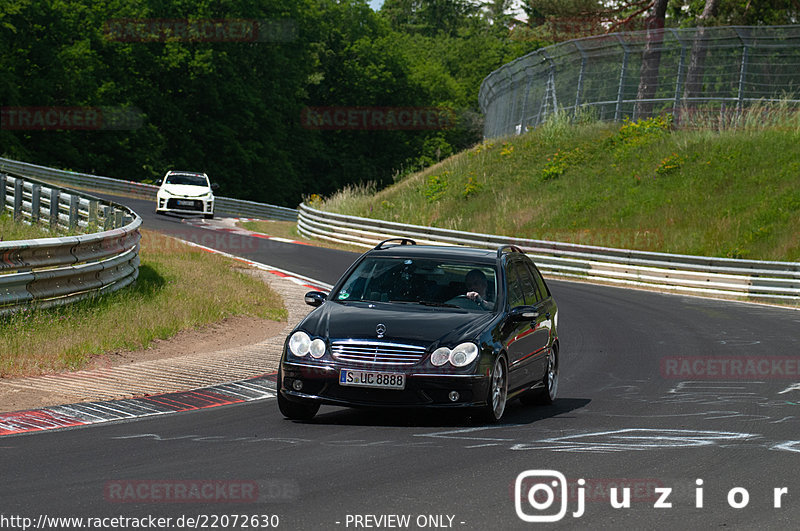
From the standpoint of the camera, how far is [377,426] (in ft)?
30.2

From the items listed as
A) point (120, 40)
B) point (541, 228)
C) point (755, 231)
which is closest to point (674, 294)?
point (755, 231)

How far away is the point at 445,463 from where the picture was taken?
24.6 feet

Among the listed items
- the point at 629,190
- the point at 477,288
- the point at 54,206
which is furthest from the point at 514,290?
the point at 629,190

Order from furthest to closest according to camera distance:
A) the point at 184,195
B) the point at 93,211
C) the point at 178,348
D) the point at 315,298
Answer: the point at 184,195
the point at 93,211
the point at 178,348
the point at 315,298

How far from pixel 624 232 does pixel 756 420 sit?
25436 mm

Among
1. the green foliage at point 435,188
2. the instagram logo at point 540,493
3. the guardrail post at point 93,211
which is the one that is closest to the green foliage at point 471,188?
the green foliage at point 435,188

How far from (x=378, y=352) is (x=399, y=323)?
1.19 feet

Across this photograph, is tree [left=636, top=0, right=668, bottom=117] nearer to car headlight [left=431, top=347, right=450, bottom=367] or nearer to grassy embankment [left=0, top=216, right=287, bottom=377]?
grassy embankment [left=0, top=216, right=287, bottom=377]

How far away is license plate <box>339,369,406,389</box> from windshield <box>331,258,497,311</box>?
1.23 metres

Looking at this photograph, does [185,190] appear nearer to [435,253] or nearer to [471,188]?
[471,188]

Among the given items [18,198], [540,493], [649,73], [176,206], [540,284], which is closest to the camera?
[540,493]

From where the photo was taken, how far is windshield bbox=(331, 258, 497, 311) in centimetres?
1012

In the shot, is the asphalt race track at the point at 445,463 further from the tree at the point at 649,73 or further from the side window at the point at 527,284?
the tree at the point at 649,73

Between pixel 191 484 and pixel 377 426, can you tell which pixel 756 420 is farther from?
pixel 191 484
